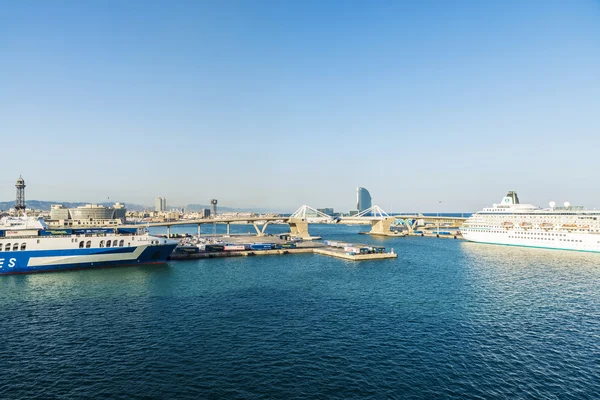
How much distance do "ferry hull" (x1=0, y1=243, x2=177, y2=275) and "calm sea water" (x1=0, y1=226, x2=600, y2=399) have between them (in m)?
4.55

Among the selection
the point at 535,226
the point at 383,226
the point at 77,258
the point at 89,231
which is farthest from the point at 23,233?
the point at 383,226

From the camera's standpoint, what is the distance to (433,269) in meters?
61.7

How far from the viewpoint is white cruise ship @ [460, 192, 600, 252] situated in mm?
83875

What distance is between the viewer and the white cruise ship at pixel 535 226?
83.9m

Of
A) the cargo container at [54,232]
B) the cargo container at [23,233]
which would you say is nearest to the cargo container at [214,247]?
the cargo container at [54,232]

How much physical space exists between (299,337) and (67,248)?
4946 cm

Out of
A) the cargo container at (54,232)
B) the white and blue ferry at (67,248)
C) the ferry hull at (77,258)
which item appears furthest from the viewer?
the cargo container at (54,232)

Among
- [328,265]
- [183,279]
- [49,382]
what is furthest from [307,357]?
[328,265]

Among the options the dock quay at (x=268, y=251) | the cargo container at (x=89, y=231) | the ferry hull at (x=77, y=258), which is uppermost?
the cargo container at (x=89, y=231)

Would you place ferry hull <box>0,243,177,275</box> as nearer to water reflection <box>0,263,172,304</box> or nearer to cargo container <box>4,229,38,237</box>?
water reflection <box>0,263,172,304</box>

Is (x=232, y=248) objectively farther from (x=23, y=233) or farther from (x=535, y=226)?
(x=535, y=226)

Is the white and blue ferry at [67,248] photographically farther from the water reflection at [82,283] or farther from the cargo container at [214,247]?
the cargo container at [214,247]

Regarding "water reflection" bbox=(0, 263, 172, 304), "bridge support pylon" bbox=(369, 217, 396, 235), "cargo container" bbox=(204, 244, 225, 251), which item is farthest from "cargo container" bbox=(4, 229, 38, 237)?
"bridge support pylon" bbox=(369, 217, 396, 235)

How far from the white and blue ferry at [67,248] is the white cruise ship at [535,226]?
9062 centimetres
